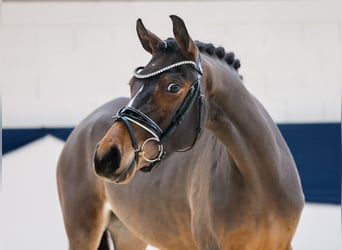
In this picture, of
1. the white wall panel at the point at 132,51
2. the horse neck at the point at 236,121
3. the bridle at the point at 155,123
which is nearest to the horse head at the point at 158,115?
the bridle at the point at 155,123

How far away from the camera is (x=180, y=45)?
1.71 meters

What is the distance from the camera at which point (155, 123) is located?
1.64 metres

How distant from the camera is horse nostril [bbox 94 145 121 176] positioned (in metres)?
1.54

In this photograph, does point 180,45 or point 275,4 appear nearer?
point 180,45

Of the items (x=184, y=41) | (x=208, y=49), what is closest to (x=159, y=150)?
(x=184, y=41)

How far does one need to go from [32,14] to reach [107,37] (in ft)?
1.64

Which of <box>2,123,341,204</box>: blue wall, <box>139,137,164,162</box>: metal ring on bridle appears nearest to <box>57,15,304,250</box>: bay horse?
<box>139,137,164,162</box>: metal ring on bridle

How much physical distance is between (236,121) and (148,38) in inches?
13.5

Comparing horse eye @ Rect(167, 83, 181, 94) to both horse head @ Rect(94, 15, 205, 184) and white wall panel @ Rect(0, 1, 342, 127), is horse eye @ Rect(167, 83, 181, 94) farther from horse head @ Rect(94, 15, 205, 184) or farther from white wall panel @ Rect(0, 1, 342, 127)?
white wall panel @ Rect(0, 1, 342, 127)

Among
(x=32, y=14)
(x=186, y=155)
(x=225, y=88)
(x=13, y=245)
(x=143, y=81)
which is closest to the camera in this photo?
(x=143, y=81)

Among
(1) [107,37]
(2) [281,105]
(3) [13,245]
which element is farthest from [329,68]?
(3) [13,245]

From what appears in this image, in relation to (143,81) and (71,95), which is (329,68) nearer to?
(71,95)

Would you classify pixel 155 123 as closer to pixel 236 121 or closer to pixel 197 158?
pixel 236 121

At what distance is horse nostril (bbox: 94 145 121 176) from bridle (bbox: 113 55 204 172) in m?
0.06
